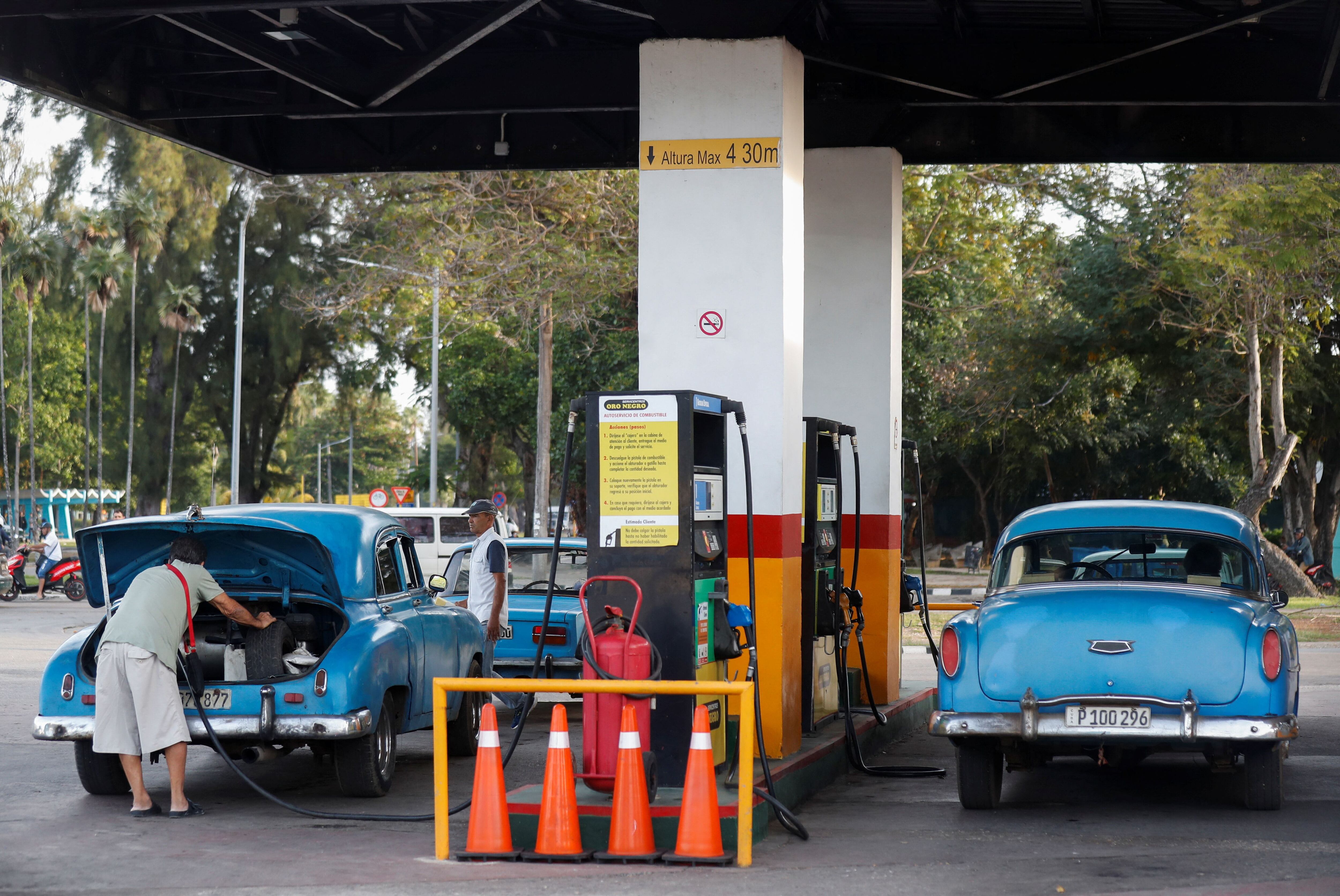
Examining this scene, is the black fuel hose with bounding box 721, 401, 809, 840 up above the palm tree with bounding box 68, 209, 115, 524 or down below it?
below

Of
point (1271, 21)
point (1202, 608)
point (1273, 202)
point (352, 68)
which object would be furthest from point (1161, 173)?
point (1202, 608)

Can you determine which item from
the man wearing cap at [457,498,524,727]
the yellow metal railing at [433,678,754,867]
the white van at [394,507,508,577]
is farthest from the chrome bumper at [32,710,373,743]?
the white van at [394,507,508,577]

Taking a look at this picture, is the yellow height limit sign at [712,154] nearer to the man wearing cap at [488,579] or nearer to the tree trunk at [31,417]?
the man wearing cap at [488,579]

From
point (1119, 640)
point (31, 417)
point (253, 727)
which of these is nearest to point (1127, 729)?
point (1119, 640)

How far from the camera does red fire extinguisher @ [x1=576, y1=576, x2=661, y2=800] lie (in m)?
7.53

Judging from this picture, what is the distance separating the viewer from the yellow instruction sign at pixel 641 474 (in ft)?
26.5

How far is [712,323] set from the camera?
31.3 ft

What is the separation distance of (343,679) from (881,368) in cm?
546

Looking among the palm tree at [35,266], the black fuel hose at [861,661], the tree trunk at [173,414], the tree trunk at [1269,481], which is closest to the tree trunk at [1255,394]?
the tree trunk at [1269,481]

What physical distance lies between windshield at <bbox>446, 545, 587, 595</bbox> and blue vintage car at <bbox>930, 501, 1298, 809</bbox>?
5151mm

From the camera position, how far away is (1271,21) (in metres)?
11.8

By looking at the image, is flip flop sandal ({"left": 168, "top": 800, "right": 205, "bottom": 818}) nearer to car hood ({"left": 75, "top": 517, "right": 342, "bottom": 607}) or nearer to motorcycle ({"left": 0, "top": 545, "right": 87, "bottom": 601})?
car hood ({"left": 75, "top": 517, "right": 342, "bottom": 607})

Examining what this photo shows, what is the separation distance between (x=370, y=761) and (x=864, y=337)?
5.46 metres

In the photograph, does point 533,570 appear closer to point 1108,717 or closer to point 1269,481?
point 1108,717
